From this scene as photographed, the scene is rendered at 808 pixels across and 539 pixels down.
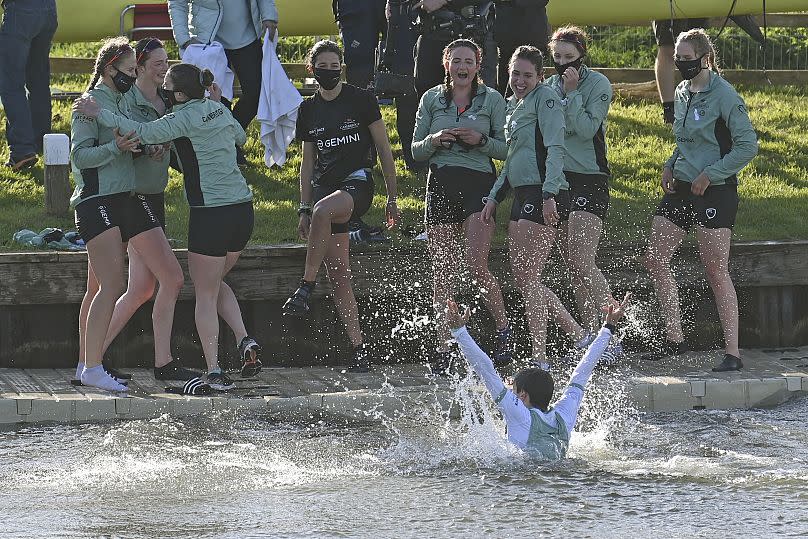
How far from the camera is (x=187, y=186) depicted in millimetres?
9945

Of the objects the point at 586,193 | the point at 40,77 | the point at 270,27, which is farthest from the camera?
the point at 40,77

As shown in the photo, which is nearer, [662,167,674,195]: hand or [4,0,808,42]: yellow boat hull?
[662,167,674,195]: hand

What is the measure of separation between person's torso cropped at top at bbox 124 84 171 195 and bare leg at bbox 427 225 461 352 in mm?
1830

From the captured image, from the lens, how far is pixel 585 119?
10.4 metres

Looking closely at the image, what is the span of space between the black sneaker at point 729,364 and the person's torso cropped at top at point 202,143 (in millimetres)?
3310

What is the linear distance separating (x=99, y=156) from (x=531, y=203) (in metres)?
2.77

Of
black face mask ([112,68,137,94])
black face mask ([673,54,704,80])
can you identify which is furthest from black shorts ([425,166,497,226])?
black face mask ([112,68,137,94])

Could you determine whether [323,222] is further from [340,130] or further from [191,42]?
[191,42]

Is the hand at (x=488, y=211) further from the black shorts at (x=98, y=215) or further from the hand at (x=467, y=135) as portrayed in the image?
the black shorts at (x=98, y=215)

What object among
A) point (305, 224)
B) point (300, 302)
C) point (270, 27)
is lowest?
point (300, 302)

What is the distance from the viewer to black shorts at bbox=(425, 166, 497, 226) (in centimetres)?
1045

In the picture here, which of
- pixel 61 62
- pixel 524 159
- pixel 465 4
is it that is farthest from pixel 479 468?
pixel 61 62

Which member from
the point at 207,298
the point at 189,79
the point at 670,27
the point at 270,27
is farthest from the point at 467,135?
the point at 670,27

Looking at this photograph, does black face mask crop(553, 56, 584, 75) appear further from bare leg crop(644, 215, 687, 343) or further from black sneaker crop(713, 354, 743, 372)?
black sneaker crop(713, 354, 743, 372)
